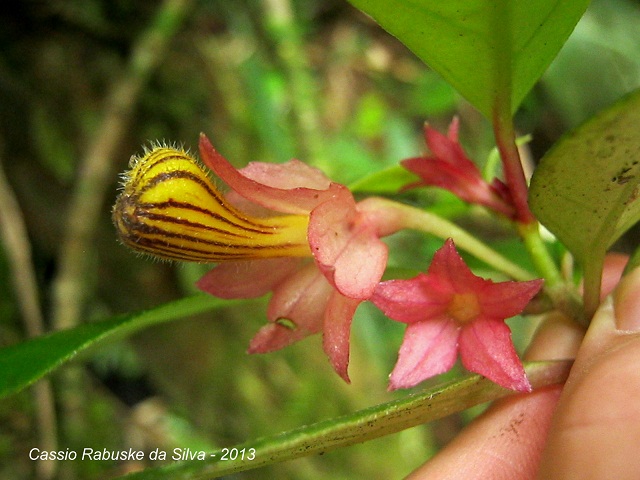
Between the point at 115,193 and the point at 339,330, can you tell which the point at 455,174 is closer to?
the point at 339,330

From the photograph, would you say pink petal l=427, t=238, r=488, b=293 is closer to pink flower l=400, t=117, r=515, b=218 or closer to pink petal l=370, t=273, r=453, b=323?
pink petal l=370, t=273, r=453, b=323

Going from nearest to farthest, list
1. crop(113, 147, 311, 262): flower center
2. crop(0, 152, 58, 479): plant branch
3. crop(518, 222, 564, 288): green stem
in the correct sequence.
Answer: crop(113, 147, 311, 262): flower center < crop(518, 222, 564, 288): green stem < crop(0, 152, 58, 479): plant branch

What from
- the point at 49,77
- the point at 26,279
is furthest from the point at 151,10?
the point at 26,279

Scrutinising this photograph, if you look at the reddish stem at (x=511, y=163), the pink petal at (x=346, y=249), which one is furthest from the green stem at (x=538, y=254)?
the pink petal at (x=346, y=249)

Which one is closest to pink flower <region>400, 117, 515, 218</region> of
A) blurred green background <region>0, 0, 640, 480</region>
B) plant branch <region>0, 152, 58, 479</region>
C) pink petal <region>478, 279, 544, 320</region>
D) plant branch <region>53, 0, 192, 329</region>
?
pink petal <region>478, 279, 544, 320</region>

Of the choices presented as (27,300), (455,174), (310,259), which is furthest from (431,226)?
(27,300)
